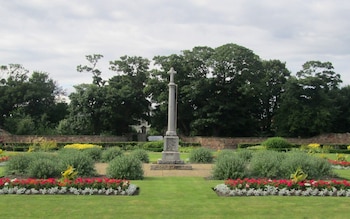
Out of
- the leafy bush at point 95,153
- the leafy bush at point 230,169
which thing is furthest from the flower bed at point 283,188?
the leafy bush at point 95,153

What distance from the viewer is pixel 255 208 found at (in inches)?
320

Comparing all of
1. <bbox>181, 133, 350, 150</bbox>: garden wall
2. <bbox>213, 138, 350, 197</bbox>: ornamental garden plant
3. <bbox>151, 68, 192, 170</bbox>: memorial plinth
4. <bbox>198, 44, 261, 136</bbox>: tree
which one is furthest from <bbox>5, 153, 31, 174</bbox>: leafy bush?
<bbox>198, 44, 261, 136</bbox>: tree

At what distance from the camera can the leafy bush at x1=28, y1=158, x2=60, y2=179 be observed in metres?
12.4

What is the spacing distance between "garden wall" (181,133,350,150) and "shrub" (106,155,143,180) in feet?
91.5

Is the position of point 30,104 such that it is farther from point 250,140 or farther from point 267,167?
point 267,167

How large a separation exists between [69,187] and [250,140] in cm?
3482

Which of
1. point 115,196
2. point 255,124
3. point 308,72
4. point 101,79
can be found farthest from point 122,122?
point 115,196

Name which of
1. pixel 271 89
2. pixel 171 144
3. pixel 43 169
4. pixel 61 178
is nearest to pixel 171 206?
pixel 61 178

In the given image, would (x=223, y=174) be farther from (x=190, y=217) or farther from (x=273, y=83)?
(x=273, y=83)

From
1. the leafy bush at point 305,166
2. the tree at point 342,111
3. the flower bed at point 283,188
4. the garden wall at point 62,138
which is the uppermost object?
the tree at point 342,111

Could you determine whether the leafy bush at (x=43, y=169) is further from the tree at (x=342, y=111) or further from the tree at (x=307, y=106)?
the tree at (x=342, y=111)

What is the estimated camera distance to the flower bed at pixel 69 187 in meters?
9.78

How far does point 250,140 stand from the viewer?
4309cm

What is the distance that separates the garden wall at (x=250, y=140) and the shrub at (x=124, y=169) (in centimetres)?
2789
